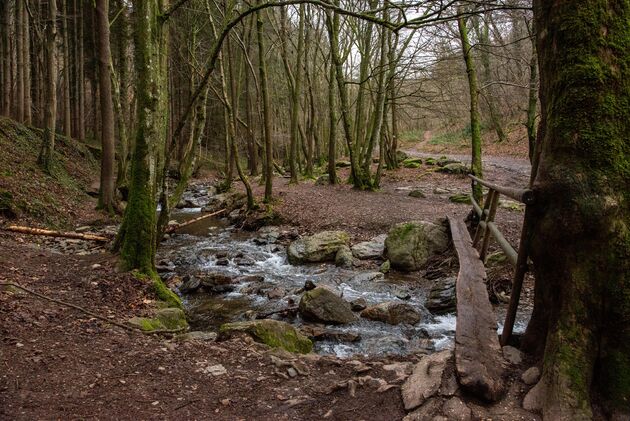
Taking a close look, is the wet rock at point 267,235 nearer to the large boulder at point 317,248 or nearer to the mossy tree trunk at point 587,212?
the large boulder at point 317,248

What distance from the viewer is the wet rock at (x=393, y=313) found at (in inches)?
271

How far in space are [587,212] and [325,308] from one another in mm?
4693

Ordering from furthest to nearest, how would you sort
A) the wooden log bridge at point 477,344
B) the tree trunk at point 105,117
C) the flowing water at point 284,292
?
the tree trunk at point 105,117
the flowing water at point 284,292
the wooden log bridge at point 477,344

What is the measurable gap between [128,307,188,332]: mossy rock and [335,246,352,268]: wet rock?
459 cm

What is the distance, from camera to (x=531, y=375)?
3109 millimetres

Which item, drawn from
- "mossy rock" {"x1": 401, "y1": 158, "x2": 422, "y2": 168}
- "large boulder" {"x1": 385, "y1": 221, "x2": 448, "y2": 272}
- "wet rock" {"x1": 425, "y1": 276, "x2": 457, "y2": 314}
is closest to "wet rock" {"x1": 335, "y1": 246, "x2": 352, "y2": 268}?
"large boulder" {"x1": 385, "y1": 221, "x2": 448, "y2": 272}

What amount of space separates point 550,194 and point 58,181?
15.7 meters

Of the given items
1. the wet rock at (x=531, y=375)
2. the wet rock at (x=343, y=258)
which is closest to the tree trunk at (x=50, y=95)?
the wet rock at (x=343, y=258)

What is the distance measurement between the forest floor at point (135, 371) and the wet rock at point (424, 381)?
0.09m

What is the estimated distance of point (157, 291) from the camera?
6.60 metres

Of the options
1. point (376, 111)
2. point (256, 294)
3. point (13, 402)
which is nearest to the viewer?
point (13, 402)

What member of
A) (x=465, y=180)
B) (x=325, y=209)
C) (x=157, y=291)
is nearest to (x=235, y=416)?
(x=157, y=291)

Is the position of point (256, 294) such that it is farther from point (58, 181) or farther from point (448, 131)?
point (448, 131)

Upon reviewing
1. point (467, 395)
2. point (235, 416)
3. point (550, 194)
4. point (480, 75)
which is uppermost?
point (480, 75)
